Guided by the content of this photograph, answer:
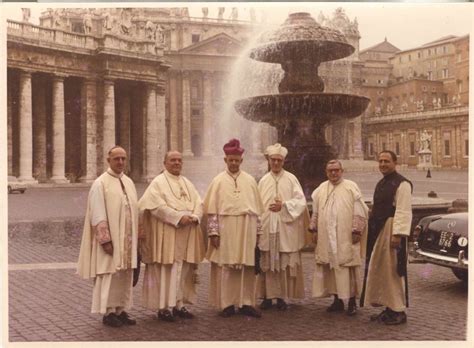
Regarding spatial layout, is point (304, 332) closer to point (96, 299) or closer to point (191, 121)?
point (96, 299)

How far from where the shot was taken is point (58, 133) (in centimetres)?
3092

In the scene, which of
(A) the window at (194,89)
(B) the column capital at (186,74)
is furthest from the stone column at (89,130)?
(B) the column capital at (186,74)

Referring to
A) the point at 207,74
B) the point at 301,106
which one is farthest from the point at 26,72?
the point at 301,106

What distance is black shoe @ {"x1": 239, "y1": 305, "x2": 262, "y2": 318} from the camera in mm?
7059

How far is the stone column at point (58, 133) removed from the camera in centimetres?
2983

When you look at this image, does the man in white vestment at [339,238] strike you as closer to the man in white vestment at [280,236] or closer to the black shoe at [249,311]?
the man in white vestment at [280,236]

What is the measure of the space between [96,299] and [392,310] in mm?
3123

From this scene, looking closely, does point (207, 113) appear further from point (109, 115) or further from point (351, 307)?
point (351, 307)

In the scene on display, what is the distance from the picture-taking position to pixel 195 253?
7.04 meters

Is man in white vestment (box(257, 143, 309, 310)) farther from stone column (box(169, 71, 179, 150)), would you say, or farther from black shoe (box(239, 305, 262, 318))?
stone column (box(169, 71, 179, 150))

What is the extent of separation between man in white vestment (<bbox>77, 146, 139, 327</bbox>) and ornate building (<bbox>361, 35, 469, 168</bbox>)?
5.04m

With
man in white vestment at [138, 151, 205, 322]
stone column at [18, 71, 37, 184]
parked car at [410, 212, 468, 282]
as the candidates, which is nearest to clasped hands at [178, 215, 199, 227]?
man in white vestment at [138, 151, 205, 322]

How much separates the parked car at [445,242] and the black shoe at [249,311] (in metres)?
2.52

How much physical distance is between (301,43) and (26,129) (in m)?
20.4
